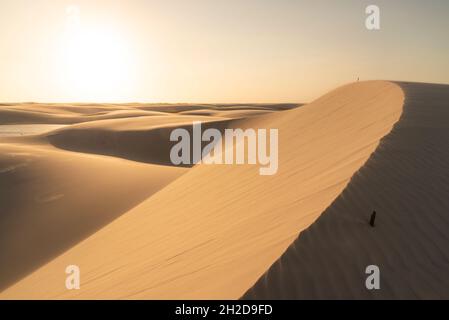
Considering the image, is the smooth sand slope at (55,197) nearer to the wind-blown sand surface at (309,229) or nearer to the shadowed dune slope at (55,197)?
the shadowed dune slope at (55,197)

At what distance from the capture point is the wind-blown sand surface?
137 inches

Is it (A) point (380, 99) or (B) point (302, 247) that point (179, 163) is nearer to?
(A) point (380, 99)

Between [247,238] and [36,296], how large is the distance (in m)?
4.70

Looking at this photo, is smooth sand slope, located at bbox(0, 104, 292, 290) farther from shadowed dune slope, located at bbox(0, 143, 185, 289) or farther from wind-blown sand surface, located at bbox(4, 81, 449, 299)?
wind-blown sand surface, located at bbox(4, 81, 449, 299)

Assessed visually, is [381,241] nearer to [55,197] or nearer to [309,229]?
[309,229]

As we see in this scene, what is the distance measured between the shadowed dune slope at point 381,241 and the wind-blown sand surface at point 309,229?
0.01 metres

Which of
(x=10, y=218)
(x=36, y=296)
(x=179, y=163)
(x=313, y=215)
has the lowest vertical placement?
(x=36, y=296)

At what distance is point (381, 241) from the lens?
3.84 m

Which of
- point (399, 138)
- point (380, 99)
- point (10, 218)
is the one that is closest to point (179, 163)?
point (10, 218)

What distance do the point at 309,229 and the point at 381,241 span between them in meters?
0.71

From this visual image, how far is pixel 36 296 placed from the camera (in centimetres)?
702

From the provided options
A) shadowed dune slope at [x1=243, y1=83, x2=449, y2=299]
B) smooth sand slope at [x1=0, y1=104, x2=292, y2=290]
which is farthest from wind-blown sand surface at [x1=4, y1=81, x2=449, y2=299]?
smooth sand slope at [x1=0, y1=104, x2=292, y2=290]

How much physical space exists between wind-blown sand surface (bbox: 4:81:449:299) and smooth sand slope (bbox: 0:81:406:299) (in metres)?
0.03
